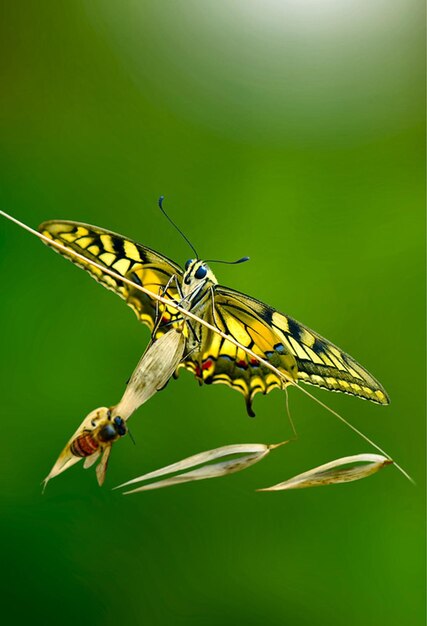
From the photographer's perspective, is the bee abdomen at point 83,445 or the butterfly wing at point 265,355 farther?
the butterfly wing at point 265,355

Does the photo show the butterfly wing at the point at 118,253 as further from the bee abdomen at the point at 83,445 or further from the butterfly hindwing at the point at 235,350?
the bee abdomen at the point at 83,445

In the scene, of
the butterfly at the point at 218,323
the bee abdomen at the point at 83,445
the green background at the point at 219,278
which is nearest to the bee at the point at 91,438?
the bee abdomen at the point at 83,445

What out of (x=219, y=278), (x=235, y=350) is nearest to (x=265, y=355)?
(x=235, y=350)

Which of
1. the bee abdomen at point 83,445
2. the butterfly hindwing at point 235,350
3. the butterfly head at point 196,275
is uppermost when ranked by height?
the butterfly head at point 196,275

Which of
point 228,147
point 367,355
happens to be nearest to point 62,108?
point 228,147

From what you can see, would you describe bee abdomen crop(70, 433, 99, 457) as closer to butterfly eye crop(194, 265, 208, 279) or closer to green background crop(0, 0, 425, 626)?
butterfly eye crop(194, 265, 208, 279)

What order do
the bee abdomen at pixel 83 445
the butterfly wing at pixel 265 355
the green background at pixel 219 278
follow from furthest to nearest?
the green background at pixel 219 278, the butterfly wing at pixel 265 355, the bee abdomen at pixel 83 445
